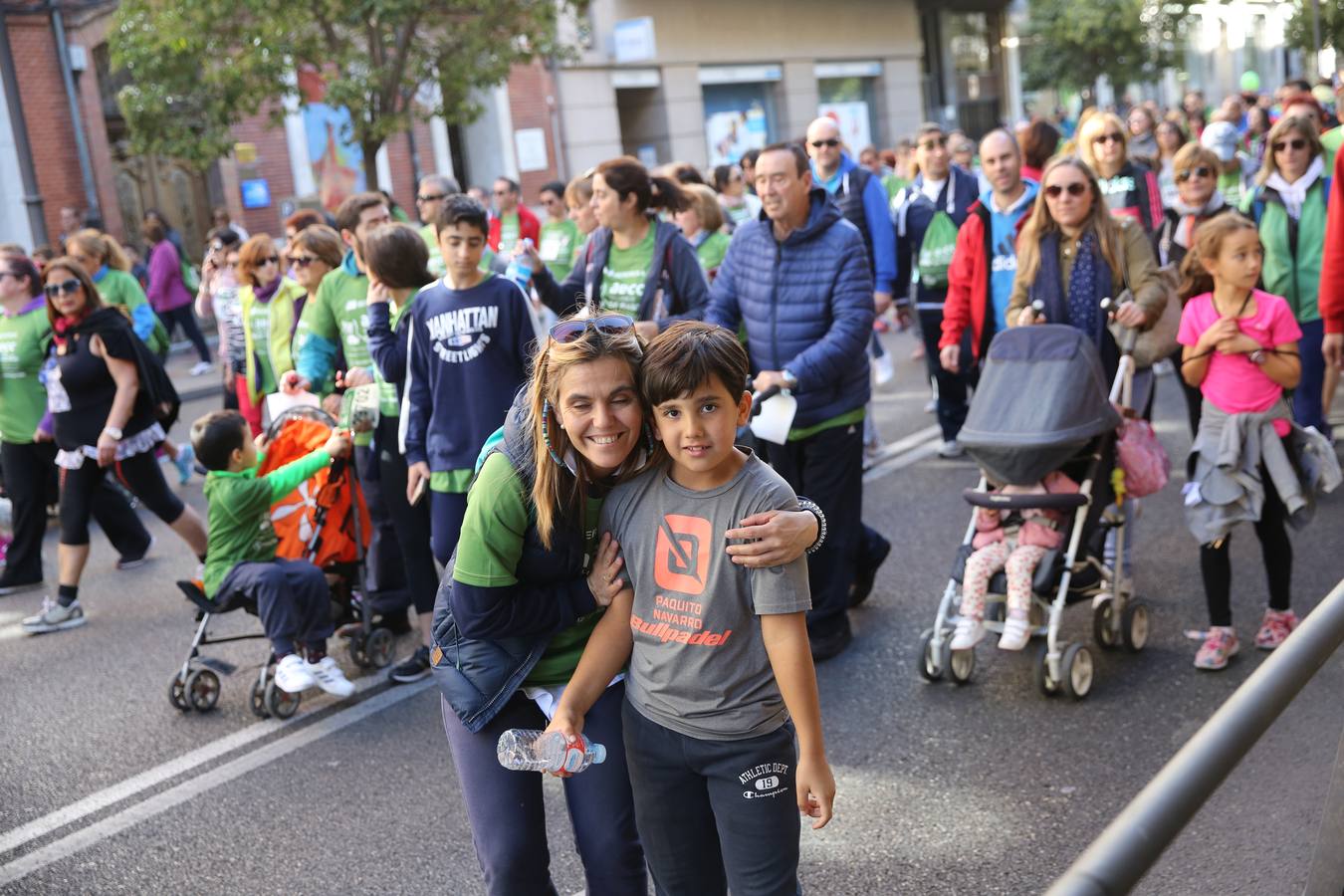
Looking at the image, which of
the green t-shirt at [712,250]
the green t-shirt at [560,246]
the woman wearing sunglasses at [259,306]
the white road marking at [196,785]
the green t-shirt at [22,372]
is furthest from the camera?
the green t-shirt at [560,246]

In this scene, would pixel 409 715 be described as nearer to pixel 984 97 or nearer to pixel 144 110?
pixel 144 110

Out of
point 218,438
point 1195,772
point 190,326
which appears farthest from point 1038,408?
point 190,326

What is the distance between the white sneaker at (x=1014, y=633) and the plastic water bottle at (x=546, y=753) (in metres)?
2.48

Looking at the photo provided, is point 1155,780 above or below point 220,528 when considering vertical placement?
above

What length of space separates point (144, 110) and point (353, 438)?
13.9 m

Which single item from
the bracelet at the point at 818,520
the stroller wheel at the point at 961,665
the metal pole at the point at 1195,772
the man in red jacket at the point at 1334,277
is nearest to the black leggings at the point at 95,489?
the stroller wheel at the point at 961,665

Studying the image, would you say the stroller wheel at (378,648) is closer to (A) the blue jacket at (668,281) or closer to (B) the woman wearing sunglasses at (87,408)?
(A) the blue jacket at (668,281)

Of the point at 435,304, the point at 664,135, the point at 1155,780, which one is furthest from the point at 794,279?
the point at 664,135

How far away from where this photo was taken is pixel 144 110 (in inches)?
711

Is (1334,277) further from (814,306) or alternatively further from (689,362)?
(689,362)

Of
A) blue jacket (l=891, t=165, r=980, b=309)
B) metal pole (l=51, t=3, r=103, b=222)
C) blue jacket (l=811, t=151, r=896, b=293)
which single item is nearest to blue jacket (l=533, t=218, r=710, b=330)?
blue jacket (l=811, t=151, r=896, b=293)

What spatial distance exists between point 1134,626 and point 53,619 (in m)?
5.26

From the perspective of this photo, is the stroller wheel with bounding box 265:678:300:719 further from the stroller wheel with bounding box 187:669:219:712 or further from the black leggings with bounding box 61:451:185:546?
the black leggings with bounding box 61:451:185:546

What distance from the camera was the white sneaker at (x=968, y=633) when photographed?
5.07m
